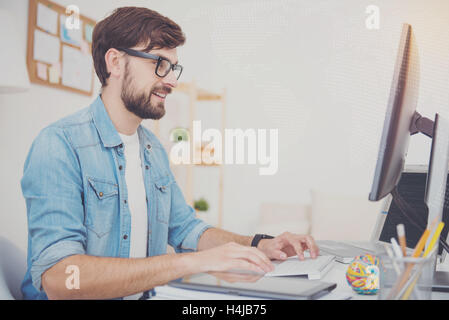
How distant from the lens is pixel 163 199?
43.1 inches

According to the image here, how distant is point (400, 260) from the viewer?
469 mm

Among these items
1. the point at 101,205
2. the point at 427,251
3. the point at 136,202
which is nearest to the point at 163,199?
the point at 136,202

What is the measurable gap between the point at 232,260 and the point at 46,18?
920 millimetres

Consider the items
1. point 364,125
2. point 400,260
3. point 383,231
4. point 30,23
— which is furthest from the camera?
point 364,125

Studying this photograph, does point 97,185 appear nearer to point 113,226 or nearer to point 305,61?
point 113,226

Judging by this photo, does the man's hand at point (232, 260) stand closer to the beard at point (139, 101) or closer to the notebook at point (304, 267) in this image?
the notebook at point (304, 267)

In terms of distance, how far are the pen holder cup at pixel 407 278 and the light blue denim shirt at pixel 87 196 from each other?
514 millimetres

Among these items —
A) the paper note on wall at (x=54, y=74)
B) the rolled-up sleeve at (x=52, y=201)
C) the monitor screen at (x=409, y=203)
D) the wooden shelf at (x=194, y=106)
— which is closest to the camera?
the rolled-up sleeve at (x=52, y=201)

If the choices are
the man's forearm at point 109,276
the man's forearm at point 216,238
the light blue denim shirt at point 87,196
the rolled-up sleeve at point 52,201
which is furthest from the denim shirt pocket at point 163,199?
the man's forearm at point 109,276

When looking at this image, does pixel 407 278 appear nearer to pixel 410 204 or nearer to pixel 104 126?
pixel 410 204

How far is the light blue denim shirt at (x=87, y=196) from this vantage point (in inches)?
29.4

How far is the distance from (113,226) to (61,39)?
0.65 meters

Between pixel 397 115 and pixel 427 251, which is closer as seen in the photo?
pixel 427 251
